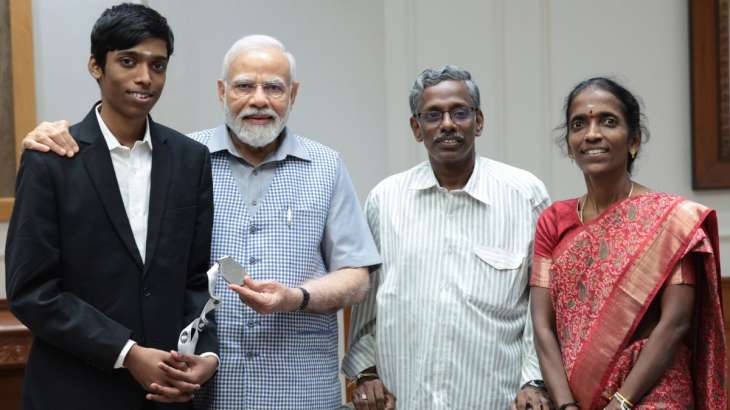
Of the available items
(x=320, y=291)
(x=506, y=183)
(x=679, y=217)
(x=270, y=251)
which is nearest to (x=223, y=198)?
(x=270, y=251)

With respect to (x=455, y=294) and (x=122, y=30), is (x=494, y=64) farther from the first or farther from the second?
(x=122, y=30)

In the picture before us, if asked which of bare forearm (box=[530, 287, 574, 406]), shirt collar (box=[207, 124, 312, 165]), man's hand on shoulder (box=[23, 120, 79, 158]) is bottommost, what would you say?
bare forearm (box=[530, 287, 574, 406])

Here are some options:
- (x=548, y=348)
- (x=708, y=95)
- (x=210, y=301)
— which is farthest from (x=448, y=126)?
(x=708, y=95)

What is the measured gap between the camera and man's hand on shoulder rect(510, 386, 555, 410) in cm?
198

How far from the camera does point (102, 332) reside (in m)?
1.72

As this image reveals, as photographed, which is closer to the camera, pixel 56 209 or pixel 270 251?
pixel 56 209

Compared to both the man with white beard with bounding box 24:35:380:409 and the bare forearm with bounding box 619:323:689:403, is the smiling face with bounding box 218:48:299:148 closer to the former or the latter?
the man with white beard with bounding box 24:35:380:409

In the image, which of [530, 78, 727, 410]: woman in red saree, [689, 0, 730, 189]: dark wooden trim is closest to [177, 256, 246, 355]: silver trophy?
[530, 78, 727, 410]: woman in red saree

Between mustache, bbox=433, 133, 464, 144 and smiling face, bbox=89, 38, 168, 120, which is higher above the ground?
smiling face, bbox=89, 38, 168, 120

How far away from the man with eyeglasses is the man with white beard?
0.33 ft

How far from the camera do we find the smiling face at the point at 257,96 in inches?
81.5

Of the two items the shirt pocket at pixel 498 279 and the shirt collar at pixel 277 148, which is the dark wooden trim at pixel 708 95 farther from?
the shirt collar at pixel 277 148

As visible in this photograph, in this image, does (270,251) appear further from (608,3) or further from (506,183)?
(608,3)

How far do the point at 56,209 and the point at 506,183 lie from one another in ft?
3.41
